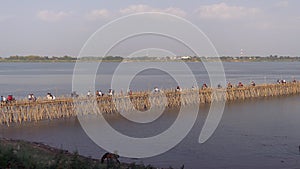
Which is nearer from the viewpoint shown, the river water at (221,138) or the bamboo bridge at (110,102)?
the river water at (221,138)

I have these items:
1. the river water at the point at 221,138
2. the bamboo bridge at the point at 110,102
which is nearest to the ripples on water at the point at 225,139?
the river water at the point at 221,138

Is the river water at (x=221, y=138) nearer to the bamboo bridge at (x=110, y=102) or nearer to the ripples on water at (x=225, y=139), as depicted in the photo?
the ripples on water at (x=225, y=139)

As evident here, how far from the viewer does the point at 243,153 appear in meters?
17.1

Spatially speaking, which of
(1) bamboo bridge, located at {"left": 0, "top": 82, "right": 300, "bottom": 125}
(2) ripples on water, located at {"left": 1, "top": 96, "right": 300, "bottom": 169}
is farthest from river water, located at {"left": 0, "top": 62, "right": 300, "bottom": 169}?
(1) bamboo bridge, located at {"left": 0, "top": 82, "right": 300, "bottom": 125}

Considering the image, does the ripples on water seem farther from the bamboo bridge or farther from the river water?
the bamboo bridge

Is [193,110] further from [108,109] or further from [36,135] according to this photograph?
[36,135]

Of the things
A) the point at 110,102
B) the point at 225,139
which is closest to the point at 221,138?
the point at 225,139

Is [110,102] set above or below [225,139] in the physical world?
above

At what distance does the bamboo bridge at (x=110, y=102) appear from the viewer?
25.4 m

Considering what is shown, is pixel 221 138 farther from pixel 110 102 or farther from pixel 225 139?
pixel 110 102

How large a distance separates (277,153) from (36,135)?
11605 millimetres

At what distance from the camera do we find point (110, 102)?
29.3m

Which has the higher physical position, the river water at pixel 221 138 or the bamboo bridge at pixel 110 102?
the bamboo bridge at pixel 110 102

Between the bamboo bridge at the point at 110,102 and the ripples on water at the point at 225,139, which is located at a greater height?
the bamboo bridge at the point at 110,102
